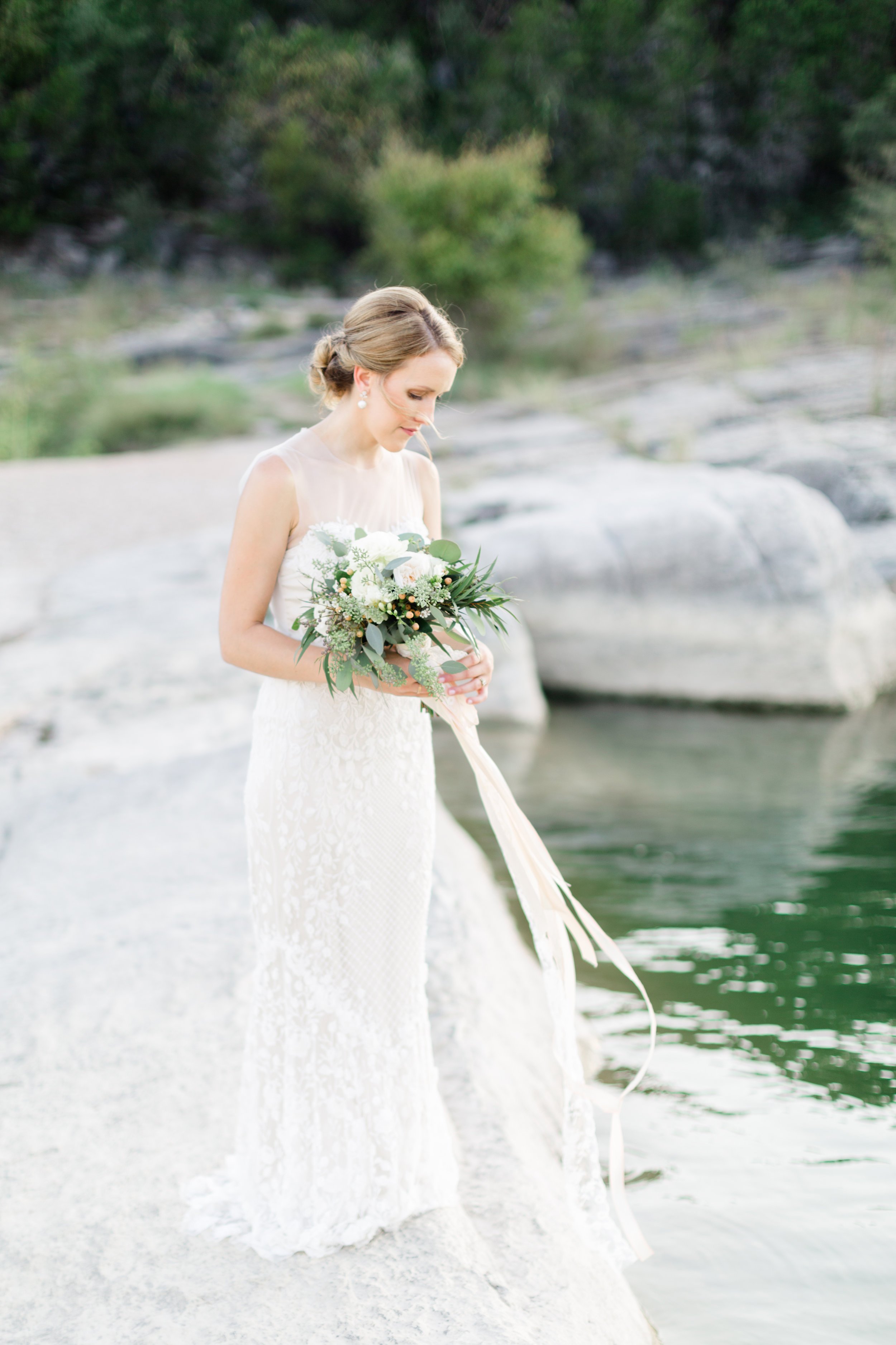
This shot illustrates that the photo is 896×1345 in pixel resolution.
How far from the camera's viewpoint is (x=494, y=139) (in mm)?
26812

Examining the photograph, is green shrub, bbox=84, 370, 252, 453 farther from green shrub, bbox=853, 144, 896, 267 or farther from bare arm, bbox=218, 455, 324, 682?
bare arm, bbox=218, 455, 324, 682

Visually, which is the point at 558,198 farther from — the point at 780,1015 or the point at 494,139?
the point at 780,1015

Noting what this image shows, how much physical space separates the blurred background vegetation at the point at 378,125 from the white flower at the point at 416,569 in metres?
21.4

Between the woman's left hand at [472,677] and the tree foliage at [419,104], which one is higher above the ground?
the tree foliage at [419,104]

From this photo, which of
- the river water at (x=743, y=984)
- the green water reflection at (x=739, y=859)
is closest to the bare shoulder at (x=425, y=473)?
the river water at (x=743, y=984)

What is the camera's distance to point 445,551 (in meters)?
2.38

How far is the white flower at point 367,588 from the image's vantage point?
7.37 ft

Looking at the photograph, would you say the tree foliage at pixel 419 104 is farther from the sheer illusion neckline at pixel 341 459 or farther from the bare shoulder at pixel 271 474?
the bare shoulder at pixel 271 474

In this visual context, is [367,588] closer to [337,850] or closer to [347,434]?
[347,434]

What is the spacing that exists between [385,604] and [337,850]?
2.10ft

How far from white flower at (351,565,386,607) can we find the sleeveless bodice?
0.54 ft

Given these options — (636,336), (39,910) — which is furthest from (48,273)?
(39,910)

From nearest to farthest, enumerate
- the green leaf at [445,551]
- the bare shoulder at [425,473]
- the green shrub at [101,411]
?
the green leaf at [445,551] → the bare shoulder at [425,473] → the green shrub at [101,411]

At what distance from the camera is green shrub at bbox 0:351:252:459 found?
1644 cm
